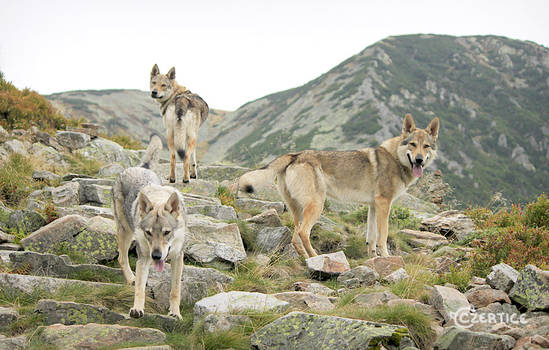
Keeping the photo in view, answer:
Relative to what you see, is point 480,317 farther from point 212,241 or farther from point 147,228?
point 212,241

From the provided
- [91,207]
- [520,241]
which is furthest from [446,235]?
[91,207]

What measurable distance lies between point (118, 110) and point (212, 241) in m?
87.2

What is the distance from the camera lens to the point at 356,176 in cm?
870

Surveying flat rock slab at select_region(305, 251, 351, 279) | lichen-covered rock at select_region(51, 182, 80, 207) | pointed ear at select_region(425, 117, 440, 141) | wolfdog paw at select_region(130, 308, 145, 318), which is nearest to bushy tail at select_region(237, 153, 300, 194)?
flat rock slab at select_region(305, 251, 351, 279)

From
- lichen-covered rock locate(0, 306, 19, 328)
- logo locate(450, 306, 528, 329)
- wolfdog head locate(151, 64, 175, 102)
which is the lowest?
logo locate(450, 306, 528, 329)

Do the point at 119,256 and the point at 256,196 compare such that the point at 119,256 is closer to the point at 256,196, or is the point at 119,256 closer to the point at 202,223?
the point at 202,223

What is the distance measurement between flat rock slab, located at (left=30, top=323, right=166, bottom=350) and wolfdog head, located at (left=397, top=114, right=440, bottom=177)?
634cm

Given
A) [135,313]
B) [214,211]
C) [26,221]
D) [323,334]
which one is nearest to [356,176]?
[214,211]

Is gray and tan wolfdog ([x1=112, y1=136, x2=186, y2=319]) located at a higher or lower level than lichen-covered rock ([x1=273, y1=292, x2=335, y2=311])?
higher

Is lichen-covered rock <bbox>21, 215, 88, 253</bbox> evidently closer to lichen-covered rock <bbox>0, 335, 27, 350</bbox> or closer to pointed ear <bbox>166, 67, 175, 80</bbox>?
lichen-covered rock <bbox>0, 335, 27, 350</bbox>

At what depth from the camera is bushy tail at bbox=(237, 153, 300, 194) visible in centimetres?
761

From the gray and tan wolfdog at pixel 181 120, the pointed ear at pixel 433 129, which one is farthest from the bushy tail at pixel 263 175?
the pointed ear at pixel 433 129

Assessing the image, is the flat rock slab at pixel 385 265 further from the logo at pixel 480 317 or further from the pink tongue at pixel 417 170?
the pink tongue at pixel 417 170

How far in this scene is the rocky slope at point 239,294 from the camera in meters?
3.92
